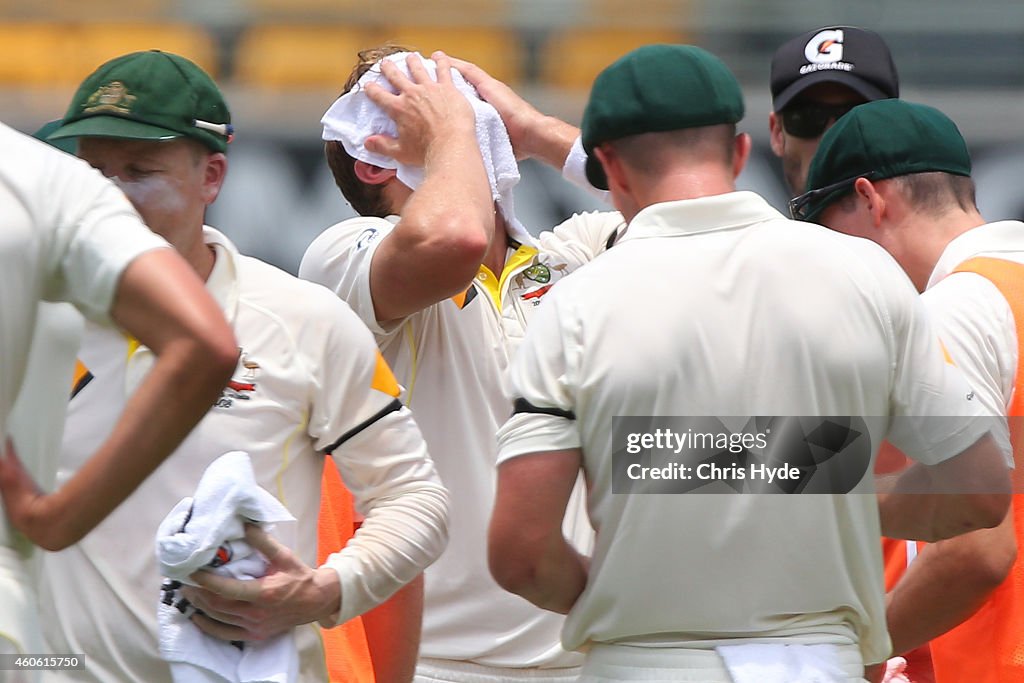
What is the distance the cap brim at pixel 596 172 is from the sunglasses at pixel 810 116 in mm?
1211

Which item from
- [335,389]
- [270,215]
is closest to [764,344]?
[335,389]

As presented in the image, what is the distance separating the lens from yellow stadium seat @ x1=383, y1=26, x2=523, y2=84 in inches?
325

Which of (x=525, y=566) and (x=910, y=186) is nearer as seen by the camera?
(x=525, y=566)

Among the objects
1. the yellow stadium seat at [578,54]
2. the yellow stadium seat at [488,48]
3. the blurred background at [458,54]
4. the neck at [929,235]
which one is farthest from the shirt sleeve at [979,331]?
the yellow stadium seat at [488,48]

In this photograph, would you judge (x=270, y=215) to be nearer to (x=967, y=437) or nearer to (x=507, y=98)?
(x=507, y=98)

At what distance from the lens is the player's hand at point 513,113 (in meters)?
3.50

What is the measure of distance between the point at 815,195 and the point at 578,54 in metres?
5.36

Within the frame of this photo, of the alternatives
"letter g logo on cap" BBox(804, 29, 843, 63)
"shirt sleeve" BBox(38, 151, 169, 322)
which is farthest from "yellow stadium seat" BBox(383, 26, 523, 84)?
"shirt sleeve" BBox(38, 151, 169, 322)

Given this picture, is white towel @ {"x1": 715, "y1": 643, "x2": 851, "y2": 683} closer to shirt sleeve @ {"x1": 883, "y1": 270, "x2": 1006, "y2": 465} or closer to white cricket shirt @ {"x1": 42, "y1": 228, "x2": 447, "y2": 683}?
shirt sleeve @ {"x1": 883, "y1": 270, "x2": 1006, "y2": 465}

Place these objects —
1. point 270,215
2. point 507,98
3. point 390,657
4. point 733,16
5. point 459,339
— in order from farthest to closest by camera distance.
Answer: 1. point 733,16
2. point 270,215
3. point 507,98
4. point 459,339
5. point 390,657

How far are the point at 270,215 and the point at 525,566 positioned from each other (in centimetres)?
498

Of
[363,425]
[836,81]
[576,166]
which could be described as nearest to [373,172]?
[576,166]

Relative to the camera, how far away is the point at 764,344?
2.23 m

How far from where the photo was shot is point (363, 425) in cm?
249
